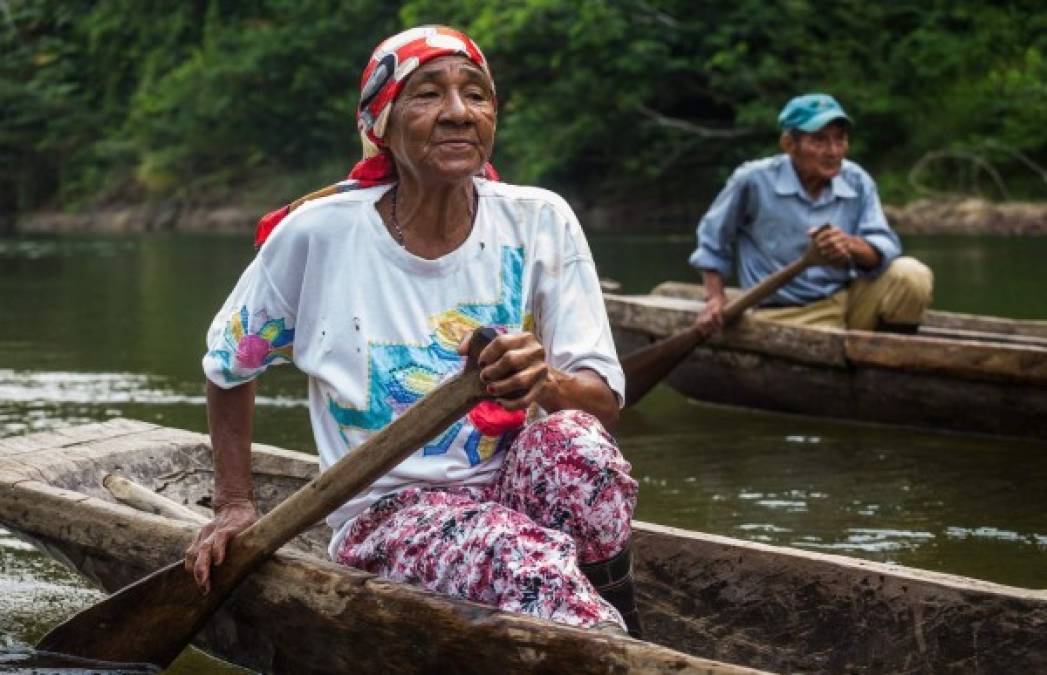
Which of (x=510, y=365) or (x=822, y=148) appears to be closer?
(x=510, y=365)

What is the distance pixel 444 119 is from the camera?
2.96m

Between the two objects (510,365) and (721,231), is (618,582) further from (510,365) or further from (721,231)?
(721,231)

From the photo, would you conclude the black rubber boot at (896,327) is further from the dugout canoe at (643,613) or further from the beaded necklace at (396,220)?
the beaded necklace at (396,220)

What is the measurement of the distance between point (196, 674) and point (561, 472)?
50.6 inches

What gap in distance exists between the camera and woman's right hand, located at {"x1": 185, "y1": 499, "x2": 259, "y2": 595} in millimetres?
3211

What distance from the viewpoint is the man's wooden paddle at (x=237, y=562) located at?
2684 millimetres

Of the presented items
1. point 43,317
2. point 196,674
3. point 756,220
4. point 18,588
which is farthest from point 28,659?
point 43,317

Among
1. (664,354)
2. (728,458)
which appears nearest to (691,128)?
(664,354)

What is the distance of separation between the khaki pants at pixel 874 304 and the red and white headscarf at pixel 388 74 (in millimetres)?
4159

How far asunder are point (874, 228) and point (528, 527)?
14.5 ft

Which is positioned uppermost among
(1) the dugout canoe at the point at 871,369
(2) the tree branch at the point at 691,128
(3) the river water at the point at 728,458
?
(2) the tree branch at the point at 691,128

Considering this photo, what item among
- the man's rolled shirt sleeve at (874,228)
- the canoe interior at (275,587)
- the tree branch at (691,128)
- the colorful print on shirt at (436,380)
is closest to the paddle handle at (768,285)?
the man's rolled shirt sleeve at (874,228)

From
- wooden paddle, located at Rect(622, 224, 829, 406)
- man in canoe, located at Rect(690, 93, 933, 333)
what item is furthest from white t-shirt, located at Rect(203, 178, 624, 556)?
wooden paddle, located at Rect(622, 224, 829, 406)

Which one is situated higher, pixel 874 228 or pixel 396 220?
pixel 396 220
